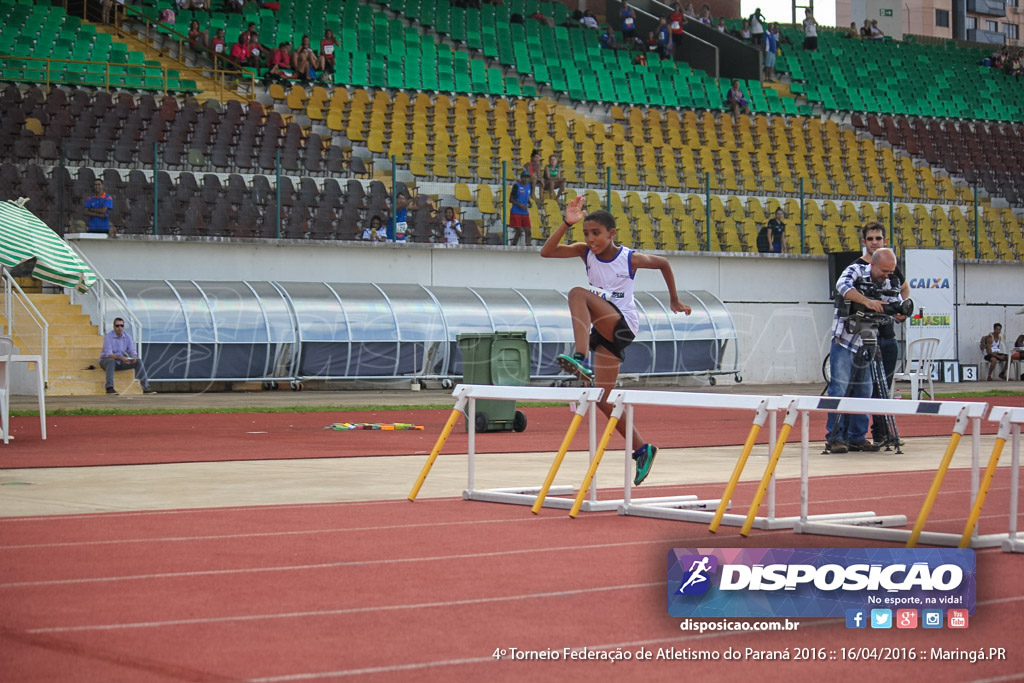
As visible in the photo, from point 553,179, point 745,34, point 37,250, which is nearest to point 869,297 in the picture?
point 37,250

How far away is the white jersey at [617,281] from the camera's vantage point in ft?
32.3

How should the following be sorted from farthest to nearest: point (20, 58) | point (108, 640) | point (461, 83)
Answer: point (461, 83) → point (20, 58) → point (108, 640)

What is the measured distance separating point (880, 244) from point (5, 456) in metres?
8.73

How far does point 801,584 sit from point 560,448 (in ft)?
12.8

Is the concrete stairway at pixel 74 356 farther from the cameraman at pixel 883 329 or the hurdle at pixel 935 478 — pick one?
the hurdle at pixel 935 478

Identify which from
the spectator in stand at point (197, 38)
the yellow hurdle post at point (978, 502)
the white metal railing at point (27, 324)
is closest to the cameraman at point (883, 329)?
the yellow hurdle post at point (978, 502)

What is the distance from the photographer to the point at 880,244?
13391 mm

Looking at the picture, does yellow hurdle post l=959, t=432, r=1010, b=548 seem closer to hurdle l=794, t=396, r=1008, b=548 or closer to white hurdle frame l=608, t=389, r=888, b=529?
hurdle l=794, t=396, r=1008, b=548

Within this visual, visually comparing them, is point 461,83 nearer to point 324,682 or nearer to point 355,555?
point 355,555

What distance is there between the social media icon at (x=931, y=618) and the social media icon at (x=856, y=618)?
21 cm

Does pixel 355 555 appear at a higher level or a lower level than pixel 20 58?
lower

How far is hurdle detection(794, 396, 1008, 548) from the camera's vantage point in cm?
697

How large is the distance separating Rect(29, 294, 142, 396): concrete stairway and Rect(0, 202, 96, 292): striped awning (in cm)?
858

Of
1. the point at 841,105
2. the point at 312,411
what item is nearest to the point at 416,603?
the point at 312,411
